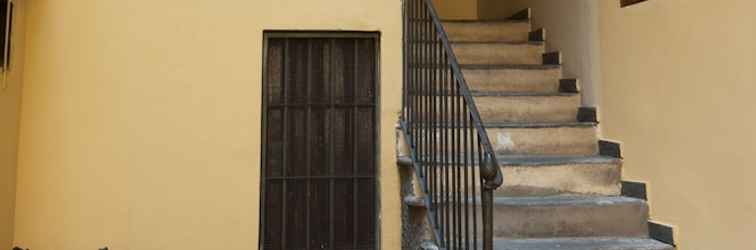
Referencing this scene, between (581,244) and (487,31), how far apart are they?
214 centimetres

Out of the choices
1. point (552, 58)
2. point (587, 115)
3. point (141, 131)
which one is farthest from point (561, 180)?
point (141, 131)

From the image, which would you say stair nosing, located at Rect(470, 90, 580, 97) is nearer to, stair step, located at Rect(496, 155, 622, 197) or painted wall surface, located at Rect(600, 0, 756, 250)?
painted wall surface, located at Rect(600, 0, 756, 250)

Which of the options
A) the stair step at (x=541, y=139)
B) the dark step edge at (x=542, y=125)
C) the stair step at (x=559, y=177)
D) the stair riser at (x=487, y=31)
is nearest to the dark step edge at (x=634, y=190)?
the stair step at (x=559, y=177)

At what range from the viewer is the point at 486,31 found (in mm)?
4242

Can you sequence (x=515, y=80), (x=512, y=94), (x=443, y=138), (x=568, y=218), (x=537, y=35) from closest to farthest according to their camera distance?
(x=443, y=138) → (x=568, y=218) → (x=512, y=94) → (x=515, y=80) → (x=537, y=35)

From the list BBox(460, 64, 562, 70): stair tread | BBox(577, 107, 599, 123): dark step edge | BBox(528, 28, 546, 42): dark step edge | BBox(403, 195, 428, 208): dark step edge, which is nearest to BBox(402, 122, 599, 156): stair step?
BBox(577, 107, 599, 123): dark step edge

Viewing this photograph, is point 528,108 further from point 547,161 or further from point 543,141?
point 547,161

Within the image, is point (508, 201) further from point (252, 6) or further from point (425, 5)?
point (252, 6)

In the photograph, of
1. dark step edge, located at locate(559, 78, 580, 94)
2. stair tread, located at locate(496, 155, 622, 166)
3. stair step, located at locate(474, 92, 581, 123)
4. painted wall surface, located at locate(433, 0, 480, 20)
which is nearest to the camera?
stair tread, located at locate(496, 155, 622, 166)

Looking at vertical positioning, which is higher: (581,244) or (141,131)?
(141,131)

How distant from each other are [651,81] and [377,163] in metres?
1.55

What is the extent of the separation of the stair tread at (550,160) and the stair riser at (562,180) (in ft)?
0.07

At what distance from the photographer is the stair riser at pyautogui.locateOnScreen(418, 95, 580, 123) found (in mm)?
3441

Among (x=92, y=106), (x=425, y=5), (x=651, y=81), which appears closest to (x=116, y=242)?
(x=92, y=106)
